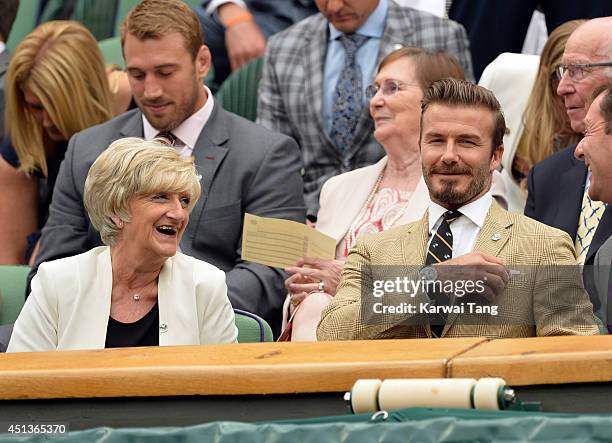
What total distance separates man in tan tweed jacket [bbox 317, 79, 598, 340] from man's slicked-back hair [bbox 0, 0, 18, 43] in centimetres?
272

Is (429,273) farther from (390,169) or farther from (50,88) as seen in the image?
(50,88)

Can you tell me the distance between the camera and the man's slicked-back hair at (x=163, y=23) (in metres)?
5.19

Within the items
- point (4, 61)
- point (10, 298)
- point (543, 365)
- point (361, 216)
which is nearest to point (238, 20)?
point (4, 61)

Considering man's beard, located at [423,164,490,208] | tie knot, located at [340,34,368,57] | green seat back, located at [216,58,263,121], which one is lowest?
man's beard, located at [423,164,490,208]

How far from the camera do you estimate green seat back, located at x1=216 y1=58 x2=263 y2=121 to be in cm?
639

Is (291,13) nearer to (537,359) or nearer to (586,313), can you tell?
(586,313)

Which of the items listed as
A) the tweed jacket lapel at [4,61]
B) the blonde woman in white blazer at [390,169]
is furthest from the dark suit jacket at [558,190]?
the tweed jacket lapel at [4,61]

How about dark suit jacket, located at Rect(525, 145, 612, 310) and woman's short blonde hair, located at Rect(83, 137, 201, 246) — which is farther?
dark suit jacket, located at Rect(525, 145, 612, 310)

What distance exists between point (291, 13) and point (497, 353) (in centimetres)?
413

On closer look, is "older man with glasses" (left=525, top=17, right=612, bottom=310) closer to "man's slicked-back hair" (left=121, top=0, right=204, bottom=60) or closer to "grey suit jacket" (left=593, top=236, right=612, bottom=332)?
"grey suit jacket" (left=593, top=236, right=612, bottom=332)

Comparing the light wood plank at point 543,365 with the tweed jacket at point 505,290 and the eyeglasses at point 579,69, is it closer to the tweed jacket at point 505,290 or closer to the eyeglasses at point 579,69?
the tweed jacket at point 505,290

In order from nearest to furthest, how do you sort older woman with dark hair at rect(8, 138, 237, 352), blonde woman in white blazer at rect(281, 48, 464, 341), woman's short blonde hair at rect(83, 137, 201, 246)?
older woman with dark hair at rect(8, 138, 237, 352)
woman's short blonde hair at rect(83, 137, 201, 246)
blonde woman in white blazer at rect(281, 48, 464, 341)

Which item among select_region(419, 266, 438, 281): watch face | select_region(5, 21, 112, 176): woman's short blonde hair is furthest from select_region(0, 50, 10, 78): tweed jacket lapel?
select_region(419, 266, 438, 281): watch face

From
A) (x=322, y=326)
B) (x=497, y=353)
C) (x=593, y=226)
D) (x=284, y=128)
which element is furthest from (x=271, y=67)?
(x=497, y=353)
